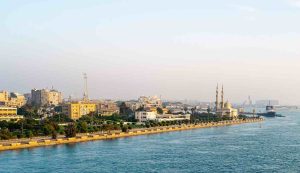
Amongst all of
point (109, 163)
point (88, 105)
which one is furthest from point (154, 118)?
point (109, 163)

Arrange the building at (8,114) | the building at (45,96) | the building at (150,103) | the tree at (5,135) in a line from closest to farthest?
the tree at (5,135) < the building at (8,114) < the building at (150,103) < the building at (45,96)

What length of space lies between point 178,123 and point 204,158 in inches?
676

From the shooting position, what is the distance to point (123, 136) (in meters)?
21.4

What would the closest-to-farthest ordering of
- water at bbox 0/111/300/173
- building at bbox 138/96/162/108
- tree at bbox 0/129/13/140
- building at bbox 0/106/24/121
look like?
water at bbox 0/111/300/173
tree at bbox 0/129/13/140
building at bbox 0/106/24/121
building at bbox 138/96/162/108

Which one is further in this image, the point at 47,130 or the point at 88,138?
the point at 47,130

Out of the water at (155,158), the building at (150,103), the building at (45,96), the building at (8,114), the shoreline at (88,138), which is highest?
the building at (45,96)

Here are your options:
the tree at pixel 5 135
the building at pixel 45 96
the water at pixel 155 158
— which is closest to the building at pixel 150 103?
the building at pixel 45 96

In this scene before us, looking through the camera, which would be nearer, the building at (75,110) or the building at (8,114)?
the building at (8,114)

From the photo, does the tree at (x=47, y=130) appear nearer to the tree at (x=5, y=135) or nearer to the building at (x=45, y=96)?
the tree at (x=5, y=135)

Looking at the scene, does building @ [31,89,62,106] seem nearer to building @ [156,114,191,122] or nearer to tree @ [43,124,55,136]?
building @ [156,114,191,122]

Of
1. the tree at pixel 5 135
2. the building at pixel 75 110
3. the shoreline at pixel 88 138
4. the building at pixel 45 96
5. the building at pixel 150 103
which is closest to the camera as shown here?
the shoreline at pixel 88 138

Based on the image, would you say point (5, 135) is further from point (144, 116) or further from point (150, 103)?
point (150, 103)

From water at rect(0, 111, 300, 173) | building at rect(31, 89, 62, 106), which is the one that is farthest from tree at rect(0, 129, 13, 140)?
building at rect(31, 89, 62, 106)

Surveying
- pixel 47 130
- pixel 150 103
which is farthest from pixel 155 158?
pixel 150 103
